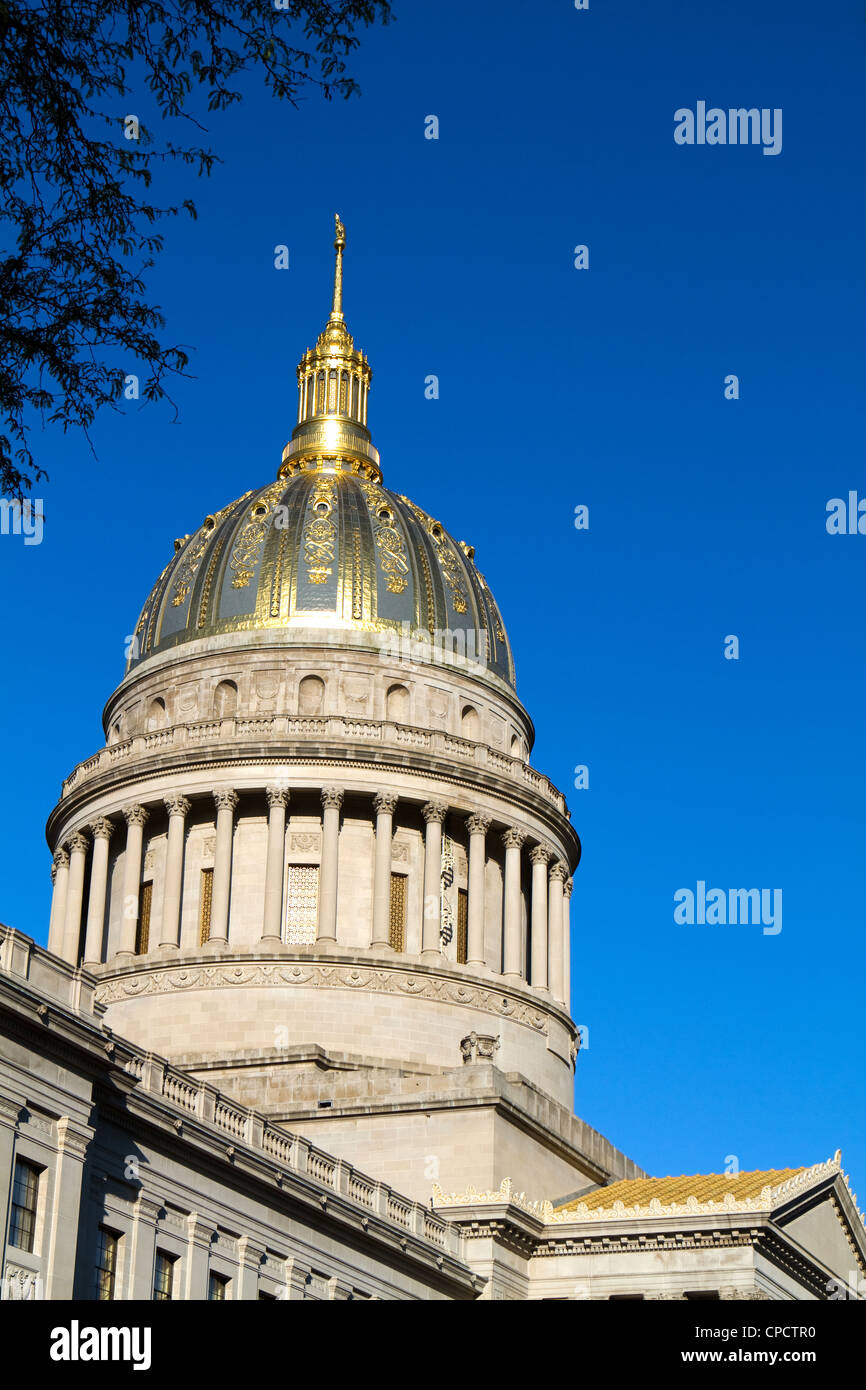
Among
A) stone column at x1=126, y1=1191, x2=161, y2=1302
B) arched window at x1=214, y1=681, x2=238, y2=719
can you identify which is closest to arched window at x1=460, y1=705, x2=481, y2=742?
arched window at x1=214, y1=681, x2=238, y2=719

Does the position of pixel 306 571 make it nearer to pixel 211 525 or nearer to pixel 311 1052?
pixel 211 525

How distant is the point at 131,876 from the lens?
70875 millimetres

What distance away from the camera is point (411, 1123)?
58156 mm

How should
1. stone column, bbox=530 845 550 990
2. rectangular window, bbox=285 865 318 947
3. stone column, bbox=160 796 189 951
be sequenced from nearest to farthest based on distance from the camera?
1. stone column, bbox=160 796 189 951
2. rectangular window, bbox=285 865 318 947
3. stone column, bbox=530 845 550 990

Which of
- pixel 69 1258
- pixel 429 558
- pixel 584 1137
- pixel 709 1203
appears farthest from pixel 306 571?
pixel 69 1258

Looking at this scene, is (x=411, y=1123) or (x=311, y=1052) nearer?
(x=411, y=1123)

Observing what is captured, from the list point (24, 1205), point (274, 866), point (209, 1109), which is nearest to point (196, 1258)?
point (209, 1109)

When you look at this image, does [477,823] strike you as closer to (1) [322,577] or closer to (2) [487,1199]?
(1) [322,577]

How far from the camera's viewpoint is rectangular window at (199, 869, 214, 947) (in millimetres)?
69875

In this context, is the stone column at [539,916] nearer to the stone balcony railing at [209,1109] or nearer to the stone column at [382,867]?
the stone column at [382,867]

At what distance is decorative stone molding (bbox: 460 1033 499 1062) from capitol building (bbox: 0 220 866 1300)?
0.07 metres

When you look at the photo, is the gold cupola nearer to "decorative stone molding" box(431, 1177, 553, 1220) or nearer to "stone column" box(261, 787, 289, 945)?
"stone column" box(261, 787, 289, 945)

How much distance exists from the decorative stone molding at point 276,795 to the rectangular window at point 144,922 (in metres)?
5.63
